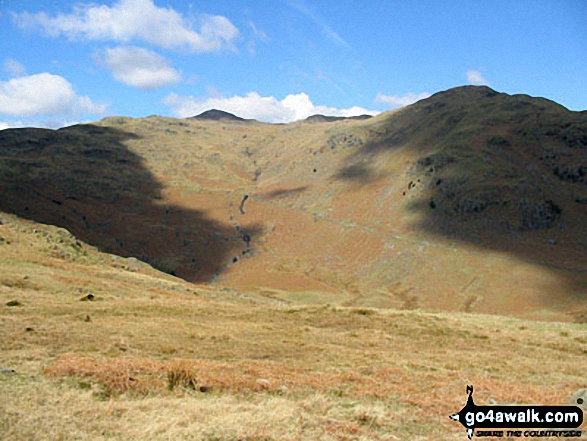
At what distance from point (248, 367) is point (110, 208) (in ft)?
438

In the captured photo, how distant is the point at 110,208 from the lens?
5477 inches

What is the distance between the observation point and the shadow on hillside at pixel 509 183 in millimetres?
92125

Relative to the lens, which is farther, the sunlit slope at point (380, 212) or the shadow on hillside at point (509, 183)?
the shadow on hillside at point (509, 183)

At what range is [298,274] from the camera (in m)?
106

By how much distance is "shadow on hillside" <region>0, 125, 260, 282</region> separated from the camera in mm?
115375

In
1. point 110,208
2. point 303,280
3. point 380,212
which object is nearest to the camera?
point 303,280

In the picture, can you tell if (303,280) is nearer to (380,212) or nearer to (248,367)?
(380,212)

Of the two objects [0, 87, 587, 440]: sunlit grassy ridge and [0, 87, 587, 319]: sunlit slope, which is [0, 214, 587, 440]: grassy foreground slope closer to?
[0, 87, 587, 440]: sunlit grassy ridge

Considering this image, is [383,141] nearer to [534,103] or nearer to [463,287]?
[534,103]

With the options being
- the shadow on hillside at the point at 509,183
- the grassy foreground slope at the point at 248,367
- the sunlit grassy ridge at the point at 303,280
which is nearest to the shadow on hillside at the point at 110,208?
the sunlit grassy ridge at the point at 303,280

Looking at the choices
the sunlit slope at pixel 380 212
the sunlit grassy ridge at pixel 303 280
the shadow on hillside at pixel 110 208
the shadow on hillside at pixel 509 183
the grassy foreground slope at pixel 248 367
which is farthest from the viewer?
the shadow on hillside at pixel 110 208

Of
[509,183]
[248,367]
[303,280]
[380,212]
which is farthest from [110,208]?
[248,367]

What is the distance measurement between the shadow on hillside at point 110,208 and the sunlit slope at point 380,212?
0.54 meters

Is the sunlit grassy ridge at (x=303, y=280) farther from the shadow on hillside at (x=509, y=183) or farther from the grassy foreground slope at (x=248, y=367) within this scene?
the shadow on hillside at (x=509, y=183)
